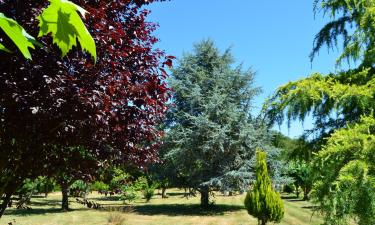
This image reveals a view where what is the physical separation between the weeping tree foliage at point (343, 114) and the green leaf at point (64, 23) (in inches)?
193

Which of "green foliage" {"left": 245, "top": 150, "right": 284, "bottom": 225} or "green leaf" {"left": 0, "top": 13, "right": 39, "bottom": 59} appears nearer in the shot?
"green leaf" {"left": 0, "top": 13, "right": 39, "bottom": 59}

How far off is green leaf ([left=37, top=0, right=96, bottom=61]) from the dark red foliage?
303 cm

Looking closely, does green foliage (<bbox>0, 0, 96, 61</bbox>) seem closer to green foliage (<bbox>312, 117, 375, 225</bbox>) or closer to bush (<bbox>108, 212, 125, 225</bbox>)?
green foliage (<bbox>312, 117, 375, 225</bbox>)

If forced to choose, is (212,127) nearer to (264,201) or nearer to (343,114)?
(264,201)

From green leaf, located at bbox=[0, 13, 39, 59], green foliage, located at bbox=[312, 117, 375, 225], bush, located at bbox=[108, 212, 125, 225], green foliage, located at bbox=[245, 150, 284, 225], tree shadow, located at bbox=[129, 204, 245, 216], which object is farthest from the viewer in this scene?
tree shadow, located at bbox=[129, 204, 245, 216]

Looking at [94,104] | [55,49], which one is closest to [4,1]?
[55,49]

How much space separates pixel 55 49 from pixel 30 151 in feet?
5.22

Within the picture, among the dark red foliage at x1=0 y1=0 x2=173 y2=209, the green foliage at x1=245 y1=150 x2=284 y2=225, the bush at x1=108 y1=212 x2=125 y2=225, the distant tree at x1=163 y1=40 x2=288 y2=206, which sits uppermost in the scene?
the distant tree at x1=163 y1=40 x2=288 y2=206

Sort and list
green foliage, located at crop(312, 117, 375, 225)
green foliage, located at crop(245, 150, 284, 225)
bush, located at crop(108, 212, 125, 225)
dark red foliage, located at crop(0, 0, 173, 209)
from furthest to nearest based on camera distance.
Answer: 1. bush, located at crop(108, 212, 125, 225)
2. green foliage, located at crop(245, 150, 284, 225)
3. green foliage, located at crop(312, 117, 375, 225)
4. dark red foliage, located at crop(0, 0, 173, 209)

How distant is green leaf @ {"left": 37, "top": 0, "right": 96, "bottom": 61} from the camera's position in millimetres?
1071

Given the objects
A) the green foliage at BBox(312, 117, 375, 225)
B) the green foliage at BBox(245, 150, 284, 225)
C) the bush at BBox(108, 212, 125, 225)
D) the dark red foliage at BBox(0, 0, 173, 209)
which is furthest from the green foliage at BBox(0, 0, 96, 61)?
the bush at BBox(108, 212, 125, 225)

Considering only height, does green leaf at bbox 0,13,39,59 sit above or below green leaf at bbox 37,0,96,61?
below

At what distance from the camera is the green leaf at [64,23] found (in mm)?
1071

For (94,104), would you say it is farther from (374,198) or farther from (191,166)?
(191,166)
